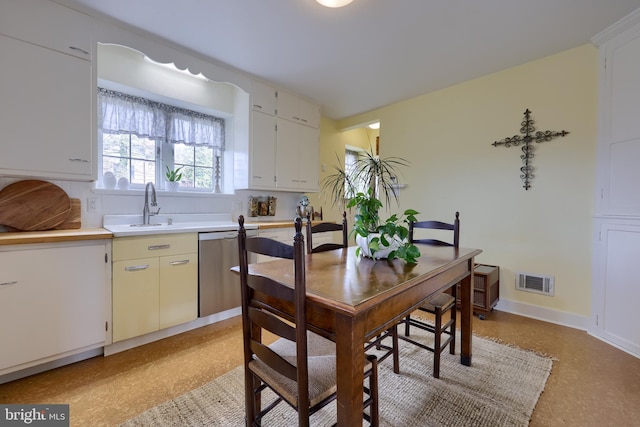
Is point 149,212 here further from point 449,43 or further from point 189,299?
point 449,43

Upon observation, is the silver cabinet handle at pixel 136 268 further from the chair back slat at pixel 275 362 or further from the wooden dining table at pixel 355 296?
the chair back slat at pixel 275 362

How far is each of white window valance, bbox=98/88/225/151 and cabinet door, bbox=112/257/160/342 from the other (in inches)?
53.2

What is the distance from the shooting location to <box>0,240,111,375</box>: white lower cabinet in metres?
1.68

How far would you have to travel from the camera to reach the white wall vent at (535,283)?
2684 millimetres

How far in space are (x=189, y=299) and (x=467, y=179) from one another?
10.4ft

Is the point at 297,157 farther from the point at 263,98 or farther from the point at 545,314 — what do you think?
the point at 545,314

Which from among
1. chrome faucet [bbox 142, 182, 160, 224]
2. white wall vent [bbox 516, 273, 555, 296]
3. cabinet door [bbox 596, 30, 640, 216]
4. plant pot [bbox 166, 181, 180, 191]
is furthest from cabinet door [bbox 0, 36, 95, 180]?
cabinet door [bbox 596, 30, 640, 216]

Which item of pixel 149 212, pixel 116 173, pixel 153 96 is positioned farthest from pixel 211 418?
pixel 153 96

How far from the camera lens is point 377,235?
1.55 m

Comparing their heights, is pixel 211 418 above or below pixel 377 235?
below

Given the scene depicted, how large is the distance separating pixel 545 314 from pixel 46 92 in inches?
180

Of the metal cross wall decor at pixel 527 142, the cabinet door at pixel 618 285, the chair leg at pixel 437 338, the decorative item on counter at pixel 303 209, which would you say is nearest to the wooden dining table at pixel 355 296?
the chair leg at pixel 437 338

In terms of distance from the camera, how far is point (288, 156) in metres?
3.60

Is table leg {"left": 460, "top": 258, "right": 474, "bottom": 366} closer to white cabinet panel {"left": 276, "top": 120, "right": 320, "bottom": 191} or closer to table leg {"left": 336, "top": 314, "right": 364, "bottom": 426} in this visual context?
table leg {"left": 336, "top": 314, "right": 364, "bottom": 426}
